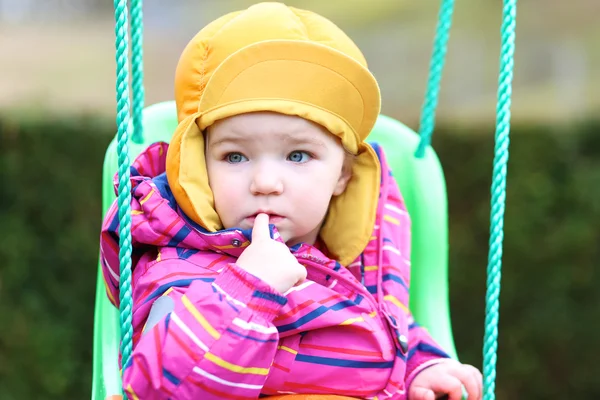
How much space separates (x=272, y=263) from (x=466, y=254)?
7.46ft

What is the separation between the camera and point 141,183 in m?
1.38

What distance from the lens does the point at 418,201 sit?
1811mm

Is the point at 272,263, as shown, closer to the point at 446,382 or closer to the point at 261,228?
the point at 261,228

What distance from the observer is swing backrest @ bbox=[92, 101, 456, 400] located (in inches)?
67.6

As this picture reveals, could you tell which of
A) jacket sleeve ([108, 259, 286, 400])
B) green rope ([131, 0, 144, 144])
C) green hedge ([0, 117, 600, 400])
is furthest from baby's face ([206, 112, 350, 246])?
green hedge ([0, 117, 600, 400])

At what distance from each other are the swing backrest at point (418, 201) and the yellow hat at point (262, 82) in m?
0.39

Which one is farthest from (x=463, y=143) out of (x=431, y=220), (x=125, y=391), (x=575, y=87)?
(x=125, y=391)

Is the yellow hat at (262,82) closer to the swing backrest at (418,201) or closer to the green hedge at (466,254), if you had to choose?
the swing backrest at (418,201)

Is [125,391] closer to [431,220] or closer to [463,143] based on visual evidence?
[431,220]

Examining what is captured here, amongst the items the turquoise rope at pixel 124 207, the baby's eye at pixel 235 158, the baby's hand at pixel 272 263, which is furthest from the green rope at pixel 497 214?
the turquoise rope at pixel 124 207

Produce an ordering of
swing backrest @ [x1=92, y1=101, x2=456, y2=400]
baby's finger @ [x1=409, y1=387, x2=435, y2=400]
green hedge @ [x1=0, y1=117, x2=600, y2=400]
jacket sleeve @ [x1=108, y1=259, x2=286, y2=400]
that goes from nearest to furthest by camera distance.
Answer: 1. jacket sleeve @ [x1=108, y1=259, x2=286, y2=400]
2. baby's finger @ [x1=409, y1=387, x2=435, y2=400]
3. swing backrest @ [x1=92, y1=101, x2=456, y2=400]
4. green hedge @ [x1=0, y1=117, x2=600, y2=400]

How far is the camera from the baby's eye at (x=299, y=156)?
1337 millimetres

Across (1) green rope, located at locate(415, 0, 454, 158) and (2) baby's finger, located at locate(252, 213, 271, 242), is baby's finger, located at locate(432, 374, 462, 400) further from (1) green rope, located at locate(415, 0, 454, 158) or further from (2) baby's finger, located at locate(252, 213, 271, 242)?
(1) green rope, located at locate(415, 0, 454, 158)

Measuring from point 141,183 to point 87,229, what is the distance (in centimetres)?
183
